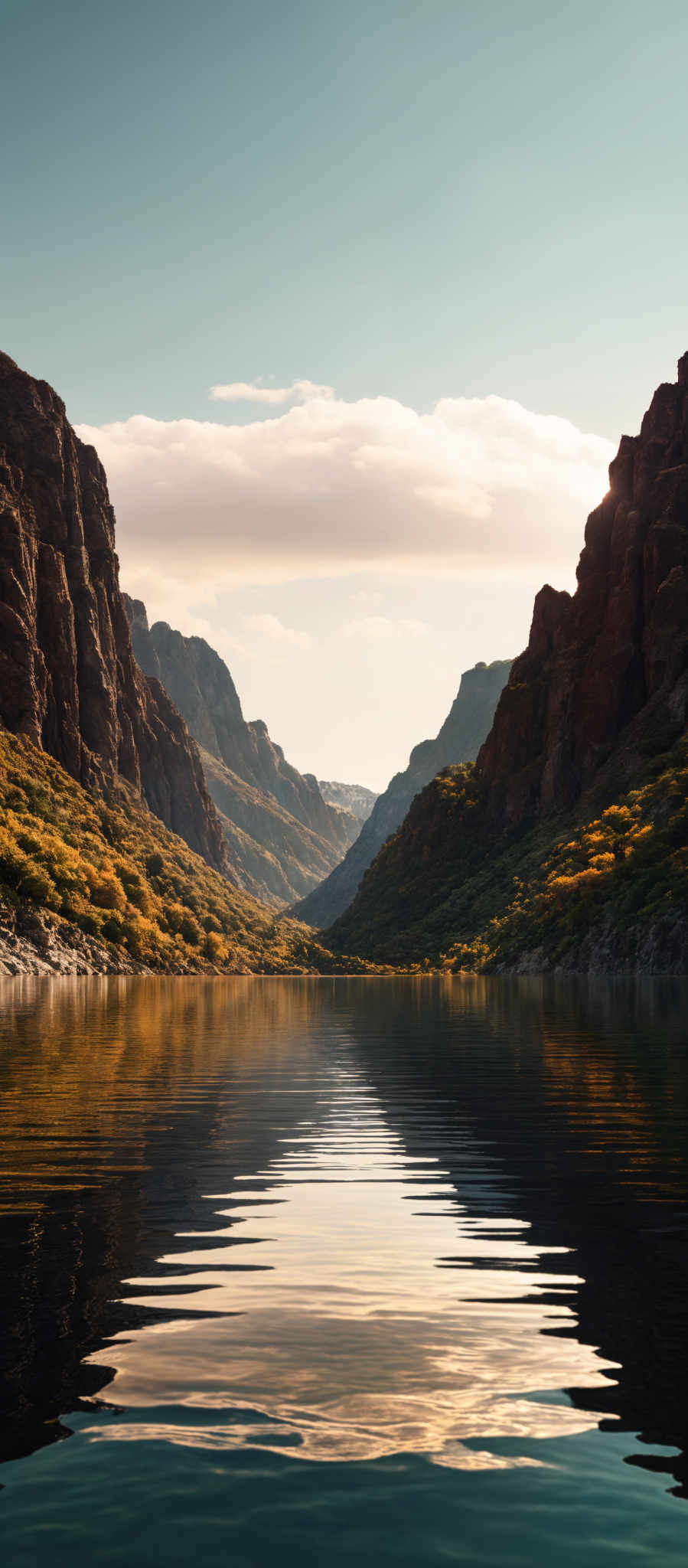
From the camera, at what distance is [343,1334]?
38.1 feet

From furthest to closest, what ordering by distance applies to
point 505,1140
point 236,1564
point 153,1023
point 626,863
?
point 626,863 → point 153,1023 → point 505,1140 → point 236,1564

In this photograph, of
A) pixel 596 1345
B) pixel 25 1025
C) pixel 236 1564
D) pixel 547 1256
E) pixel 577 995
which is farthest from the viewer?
pixel 577 995

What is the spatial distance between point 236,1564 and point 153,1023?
58511 millimetres

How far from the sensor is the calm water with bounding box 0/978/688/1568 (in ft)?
26.0

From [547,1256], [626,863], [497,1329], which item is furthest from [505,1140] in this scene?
[626,863]

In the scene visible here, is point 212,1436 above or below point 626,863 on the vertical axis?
below

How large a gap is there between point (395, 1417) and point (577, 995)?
95562 millimetres

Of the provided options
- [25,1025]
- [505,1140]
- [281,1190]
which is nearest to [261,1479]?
[281,1190]

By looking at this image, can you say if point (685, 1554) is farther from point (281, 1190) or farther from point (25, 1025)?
point (25, 1025)

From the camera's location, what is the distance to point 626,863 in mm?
158125

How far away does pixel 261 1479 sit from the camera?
837 cm

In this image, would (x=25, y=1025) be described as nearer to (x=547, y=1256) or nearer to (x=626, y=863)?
(x=547, y=1256)

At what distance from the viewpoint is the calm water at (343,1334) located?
7918mm

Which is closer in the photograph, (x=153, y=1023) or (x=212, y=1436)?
(x=212, y=1436)
